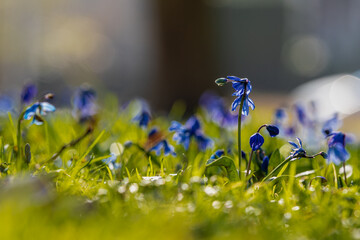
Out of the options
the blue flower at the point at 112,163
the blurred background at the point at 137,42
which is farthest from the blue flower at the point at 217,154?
the blurred background at the point at 137,42

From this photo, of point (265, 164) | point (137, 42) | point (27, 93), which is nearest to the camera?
point (265, 164)

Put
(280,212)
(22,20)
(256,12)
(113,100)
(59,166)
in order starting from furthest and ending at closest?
(256,12) < (22,20) < (113,100) < (59,166) < (280,212)

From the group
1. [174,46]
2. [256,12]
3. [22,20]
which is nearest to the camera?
[174,46]

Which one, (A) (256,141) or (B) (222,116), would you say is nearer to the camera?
(A) (256,141)

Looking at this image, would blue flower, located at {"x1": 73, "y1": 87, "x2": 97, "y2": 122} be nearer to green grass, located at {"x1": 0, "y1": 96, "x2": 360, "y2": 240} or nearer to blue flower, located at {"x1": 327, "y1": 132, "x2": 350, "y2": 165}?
green grass, located at {"x1": 0, "y1": 96, "x2": 360, "y2": 240}

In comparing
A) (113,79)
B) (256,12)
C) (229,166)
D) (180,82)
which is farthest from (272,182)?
(256,12)

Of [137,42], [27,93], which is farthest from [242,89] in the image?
[137,42]

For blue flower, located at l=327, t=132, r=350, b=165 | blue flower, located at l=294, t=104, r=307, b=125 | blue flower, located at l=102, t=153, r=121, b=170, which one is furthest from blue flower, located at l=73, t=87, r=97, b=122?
blue flower, located at l=327, t=132, r=350, b=165

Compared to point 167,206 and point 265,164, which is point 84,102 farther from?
point 167,206

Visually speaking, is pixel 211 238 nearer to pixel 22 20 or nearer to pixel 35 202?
pixel 35 202
